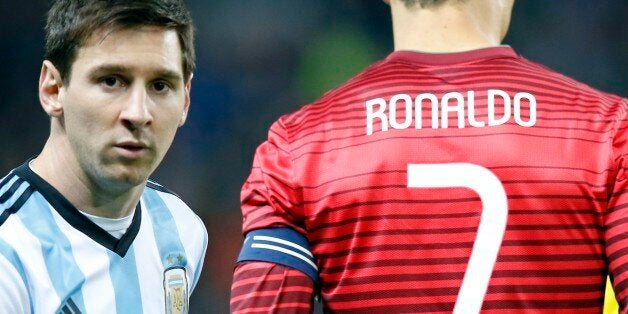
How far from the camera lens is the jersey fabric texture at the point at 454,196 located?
1861 millimetres

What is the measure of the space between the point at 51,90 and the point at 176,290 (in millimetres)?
729

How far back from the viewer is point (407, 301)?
1.90 meters

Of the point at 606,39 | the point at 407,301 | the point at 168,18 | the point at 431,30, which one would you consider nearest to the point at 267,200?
the point at 407,301

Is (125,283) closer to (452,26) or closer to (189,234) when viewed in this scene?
(189,234)

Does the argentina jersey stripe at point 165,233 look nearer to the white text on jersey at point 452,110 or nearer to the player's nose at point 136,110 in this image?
the player's nose at point 136,110

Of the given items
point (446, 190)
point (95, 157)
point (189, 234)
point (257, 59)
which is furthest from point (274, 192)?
point (257, 59)

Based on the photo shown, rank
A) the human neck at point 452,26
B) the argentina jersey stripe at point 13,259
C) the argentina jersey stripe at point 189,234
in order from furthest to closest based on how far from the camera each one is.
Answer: the argentina jersey stripe at point 189,234, the argentina jersey stripe at point 13,259, the human neck at point 452,26

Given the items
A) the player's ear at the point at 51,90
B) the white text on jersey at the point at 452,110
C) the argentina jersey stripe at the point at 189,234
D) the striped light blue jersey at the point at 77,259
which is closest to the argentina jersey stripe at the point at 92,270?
the striped light blue jersey at the point at 77,259

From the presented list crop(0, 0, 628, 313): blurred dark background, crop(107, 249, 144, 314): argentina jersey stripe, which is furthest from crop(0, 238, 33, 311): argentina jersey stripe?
crop(0, 0, 628, 313): blurred dark background

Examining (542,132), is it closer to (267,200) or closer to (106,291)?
(267,200)

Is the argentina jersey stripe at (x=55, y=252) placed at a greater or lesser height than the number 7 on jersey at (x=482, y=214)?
lesser

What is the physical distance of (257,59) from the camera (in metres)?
6.53

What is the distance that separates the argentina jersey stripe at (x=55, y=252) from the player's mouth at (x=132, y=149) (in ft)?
0.98

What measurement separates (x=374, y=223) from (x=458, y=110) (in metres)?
0.28
